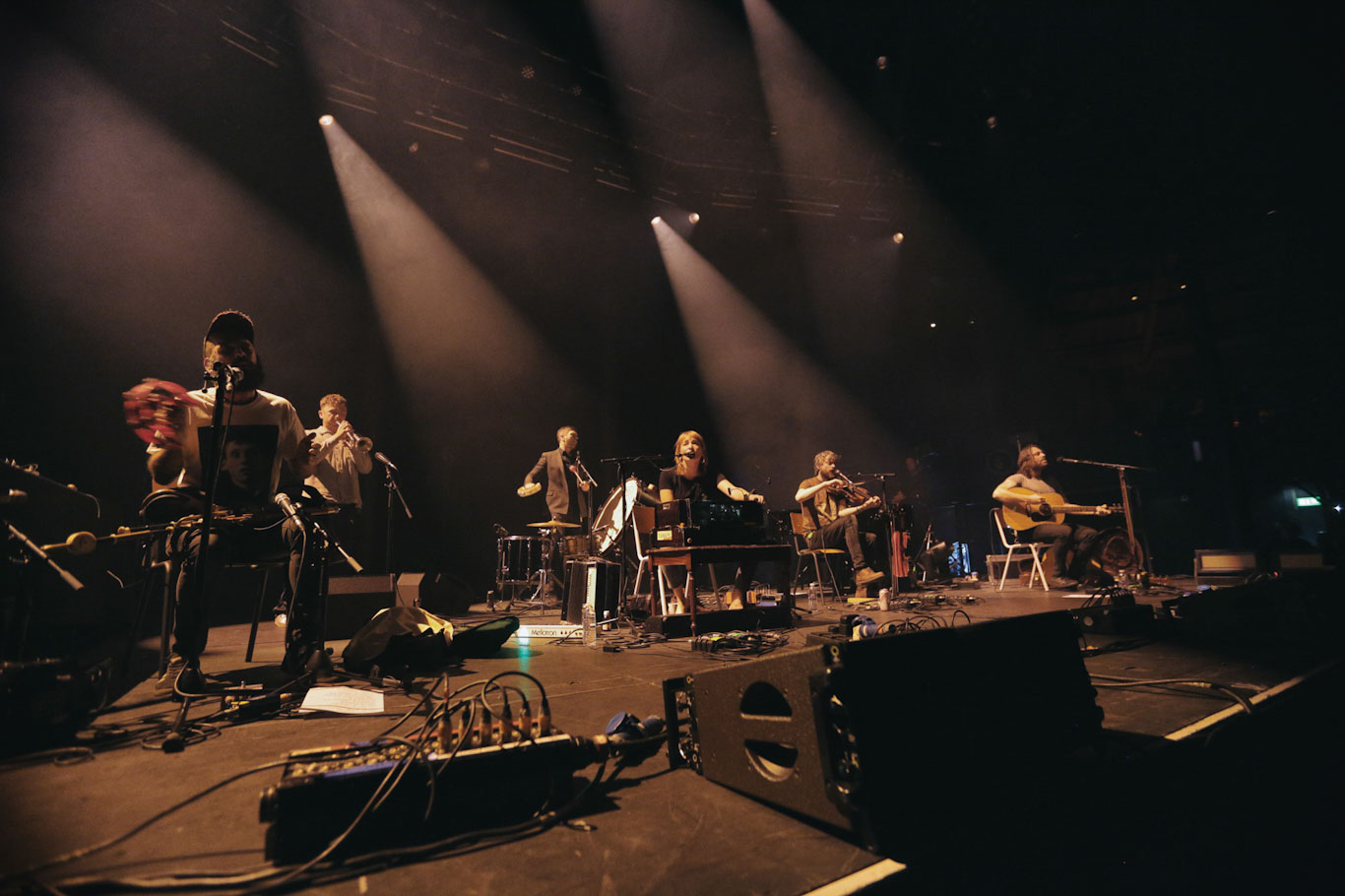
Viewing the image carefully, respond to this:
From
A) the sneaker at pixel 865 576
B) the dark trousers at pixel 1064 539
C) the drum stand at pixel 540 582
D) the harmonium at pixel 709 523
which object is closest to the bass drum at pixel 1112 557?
the dark trousers at pixel 1064 539

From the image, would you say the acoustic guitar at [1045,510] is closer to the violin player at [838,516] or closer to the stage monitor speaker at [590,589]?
the violin player at [838,516]

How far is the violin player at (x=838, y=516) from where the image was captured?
700cm

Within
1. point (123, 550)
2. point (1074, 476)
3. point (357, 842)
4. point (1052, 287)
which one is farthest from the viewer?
point (1052, 287)

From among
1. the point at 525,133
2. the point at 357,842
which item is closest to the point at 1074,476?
the point at 525,133

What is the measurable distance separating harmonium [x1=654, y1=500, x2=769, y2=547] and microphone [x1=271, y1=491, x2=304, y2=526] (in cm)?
255

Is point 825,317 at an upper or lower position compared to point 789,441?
upper

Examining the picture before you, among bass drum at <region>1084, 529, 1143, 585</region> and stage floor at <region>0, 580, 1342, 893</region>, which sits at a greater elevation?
bass drum at <region>1084, 529, 1143, 585</region>

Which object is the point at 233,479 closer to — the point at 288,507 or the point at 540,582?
the point at 288,507

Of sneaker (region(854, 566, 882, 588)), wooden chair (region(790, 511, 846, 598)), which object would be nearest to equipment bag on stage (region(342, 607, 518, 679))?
wooden chair (region(790, 511, 846, 598))

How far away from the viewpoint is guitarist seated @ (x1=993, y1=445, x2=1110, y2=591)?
22.4 ft

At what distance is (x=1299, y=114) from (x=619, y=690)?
11961 millimetres

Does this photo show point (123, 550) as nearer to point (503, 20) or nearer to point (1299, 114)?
point (503, 20)

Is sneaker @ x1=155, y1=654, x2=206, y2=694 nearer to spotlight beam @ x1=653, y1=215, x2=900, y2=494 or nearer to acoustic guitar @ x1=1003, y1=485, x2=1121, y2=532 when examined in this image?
acoustic guitar @ x1=1003, y1=485, x2=1121, y2=532

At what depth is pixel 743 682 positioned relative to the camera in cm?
144
